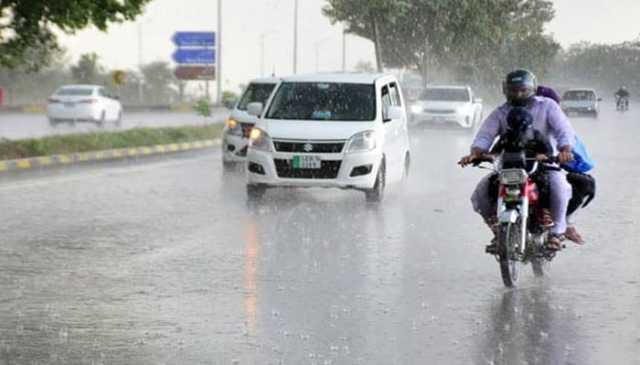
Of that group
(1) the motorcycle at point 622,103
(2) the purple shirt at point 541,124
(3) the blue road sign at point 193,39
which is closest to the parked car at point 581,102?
(1) the motorcycle at point 622,103

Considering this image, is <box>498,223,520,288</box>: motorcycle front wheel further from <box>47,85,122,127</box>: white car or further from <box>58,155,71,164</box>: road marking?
<box>47,85,122,127</box>: white car

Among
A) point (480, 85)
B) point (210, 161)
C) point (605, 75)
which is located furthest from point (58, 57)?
point (210, 161)

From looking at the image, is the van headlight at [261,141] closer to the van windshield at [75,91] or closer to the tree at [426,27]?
the van windshield at [75,91]

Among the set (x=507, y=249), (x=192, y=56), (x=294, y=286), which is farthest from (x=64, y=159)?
(x=192, y=56)

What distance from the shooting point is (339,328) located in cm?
755

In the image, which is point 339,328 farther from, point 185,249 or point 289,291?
point 185,249

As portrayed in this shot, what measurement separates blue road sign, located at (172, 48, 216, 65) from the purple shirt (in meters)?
43.6

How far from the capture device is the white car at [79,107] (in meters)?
41.6

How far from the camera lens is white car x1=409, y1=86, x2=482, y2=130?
4153 centimetres

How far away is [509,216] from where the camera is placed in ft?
29.9

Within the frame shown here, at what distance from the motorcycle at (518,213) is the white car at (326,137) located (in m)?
6.15

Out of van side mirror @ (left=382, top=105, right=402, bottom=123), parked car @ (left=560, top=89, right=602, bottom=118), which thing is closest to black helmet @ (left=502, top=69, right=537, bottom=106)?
van side mirror @ (left=382, top=105, right=402, bottom=123)

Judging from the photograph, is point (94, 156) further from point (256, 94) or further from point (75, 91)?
point (75, 91)

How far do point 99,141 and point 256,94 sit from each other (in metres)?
4.54
